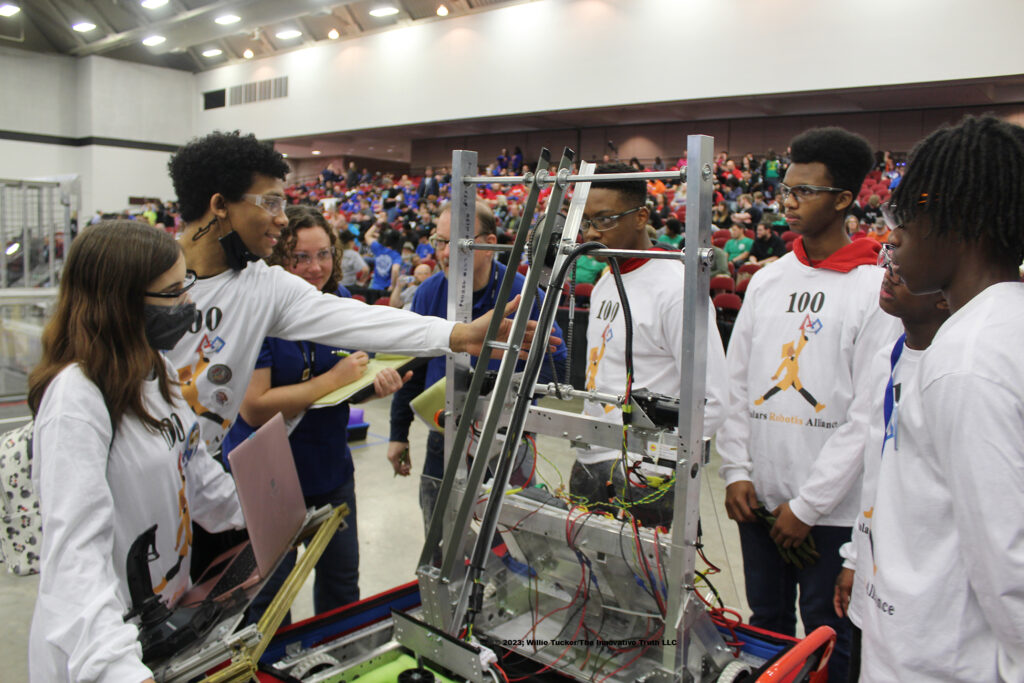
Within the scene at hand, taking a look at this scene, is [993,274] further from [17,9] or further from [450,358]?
[17,9]

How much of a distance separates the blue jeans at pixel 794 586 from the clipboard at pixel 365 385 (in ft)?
3.93

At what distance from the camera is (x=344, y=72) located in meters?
19.2

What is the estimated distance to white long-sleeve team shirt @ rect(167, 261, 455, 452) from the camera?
1863 mm

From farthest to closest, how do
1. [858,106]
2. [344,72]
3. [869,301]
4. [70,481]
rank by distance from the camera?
[344,72]
[858,106]
[869,301]
[70,481]

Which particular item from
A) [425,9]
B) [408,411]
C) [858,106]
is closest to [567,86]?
[425,9]

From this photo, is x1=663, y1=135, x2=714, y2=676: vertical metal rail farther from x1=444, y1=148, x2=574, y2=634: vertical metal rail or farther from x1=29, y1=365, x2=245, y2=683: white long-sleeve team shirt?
x1=29, y1=365, x2=245, y2=683: white long-sleeve team shirt

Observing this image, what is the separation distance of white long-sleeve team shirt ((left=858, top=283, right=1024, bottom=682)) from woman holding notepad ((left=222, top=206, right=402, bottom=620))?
4.87 feet

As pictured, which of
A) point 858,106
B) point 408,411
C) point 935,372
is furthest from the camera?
point 858,106

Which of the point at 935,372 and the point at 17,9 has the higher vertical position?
the point at 17,9

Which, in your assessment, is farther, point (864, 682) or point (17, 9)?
point (17, 9)

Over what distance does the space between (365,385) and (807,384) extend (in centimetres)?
129

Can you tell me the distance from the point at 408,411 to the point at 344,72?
727 inches

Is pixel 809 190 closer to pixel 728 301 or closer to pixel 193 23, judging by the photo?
pixel 728 301

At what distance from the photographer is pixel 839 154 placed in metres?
2.08
